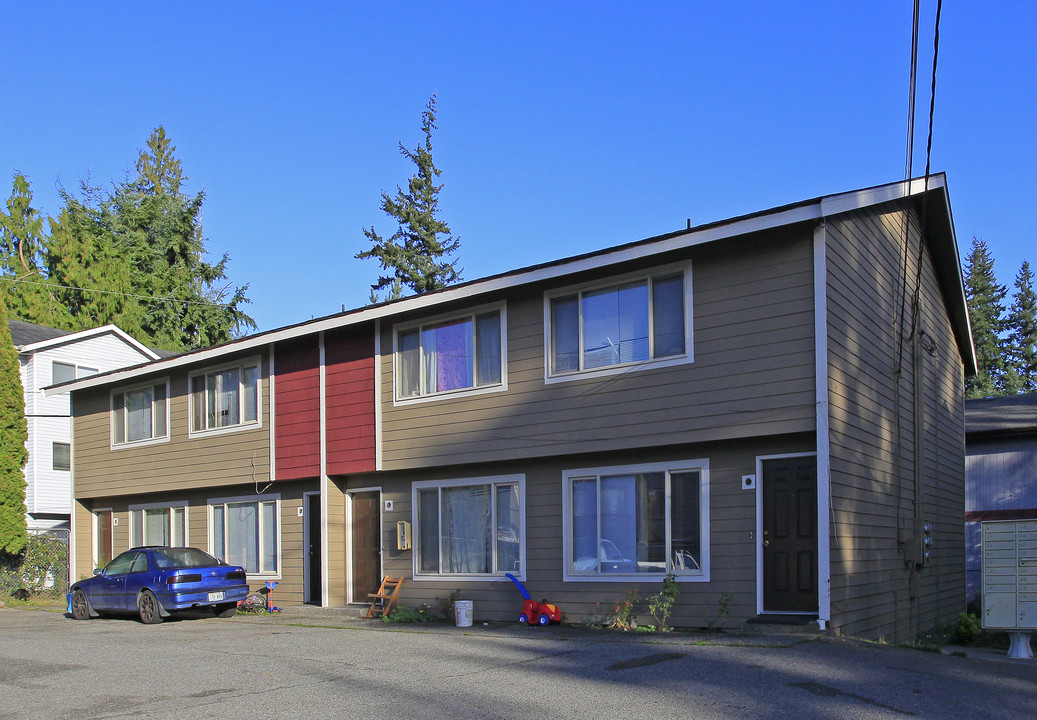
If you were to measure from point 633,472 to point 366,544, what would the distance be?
21.2ft

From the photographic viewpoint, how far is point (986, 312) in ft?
209

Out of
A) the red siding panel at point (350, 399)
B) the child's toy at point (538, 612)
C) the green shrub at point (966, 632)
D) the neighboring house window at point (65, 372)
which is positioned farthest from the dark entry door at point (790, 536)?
the neighboring house window at point (65, 372)

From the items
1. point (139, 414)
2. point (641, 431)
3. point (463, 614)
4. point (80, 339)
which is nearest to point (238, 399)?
point (139, 414)

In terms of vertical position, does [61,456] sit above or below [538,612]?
above

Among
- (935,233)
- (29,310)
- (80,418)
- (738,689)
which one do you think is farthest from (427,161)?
(738,689)

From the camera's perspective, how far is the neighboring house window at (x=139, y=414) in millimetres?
22719

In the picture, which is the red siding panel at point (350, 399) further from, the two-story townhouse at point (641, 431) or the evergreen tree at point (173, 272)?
the evergreen tree at point (173, 272)

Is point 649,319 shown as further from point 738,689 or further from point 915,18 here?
point 738,689

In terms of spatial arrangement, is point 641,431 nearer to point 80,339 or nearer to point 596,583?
point 596,583

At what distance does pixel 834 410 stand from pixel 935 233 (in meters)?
6.87

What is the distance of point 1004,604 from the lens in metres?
15.1

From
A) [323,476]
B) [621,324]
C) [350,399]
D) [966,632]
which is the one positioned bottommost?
[966,632]

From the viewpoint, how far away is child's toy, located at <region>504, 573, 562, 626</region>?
14664 mm

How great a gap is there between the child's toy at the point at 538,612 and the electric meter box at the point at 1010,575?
21.8 ft
